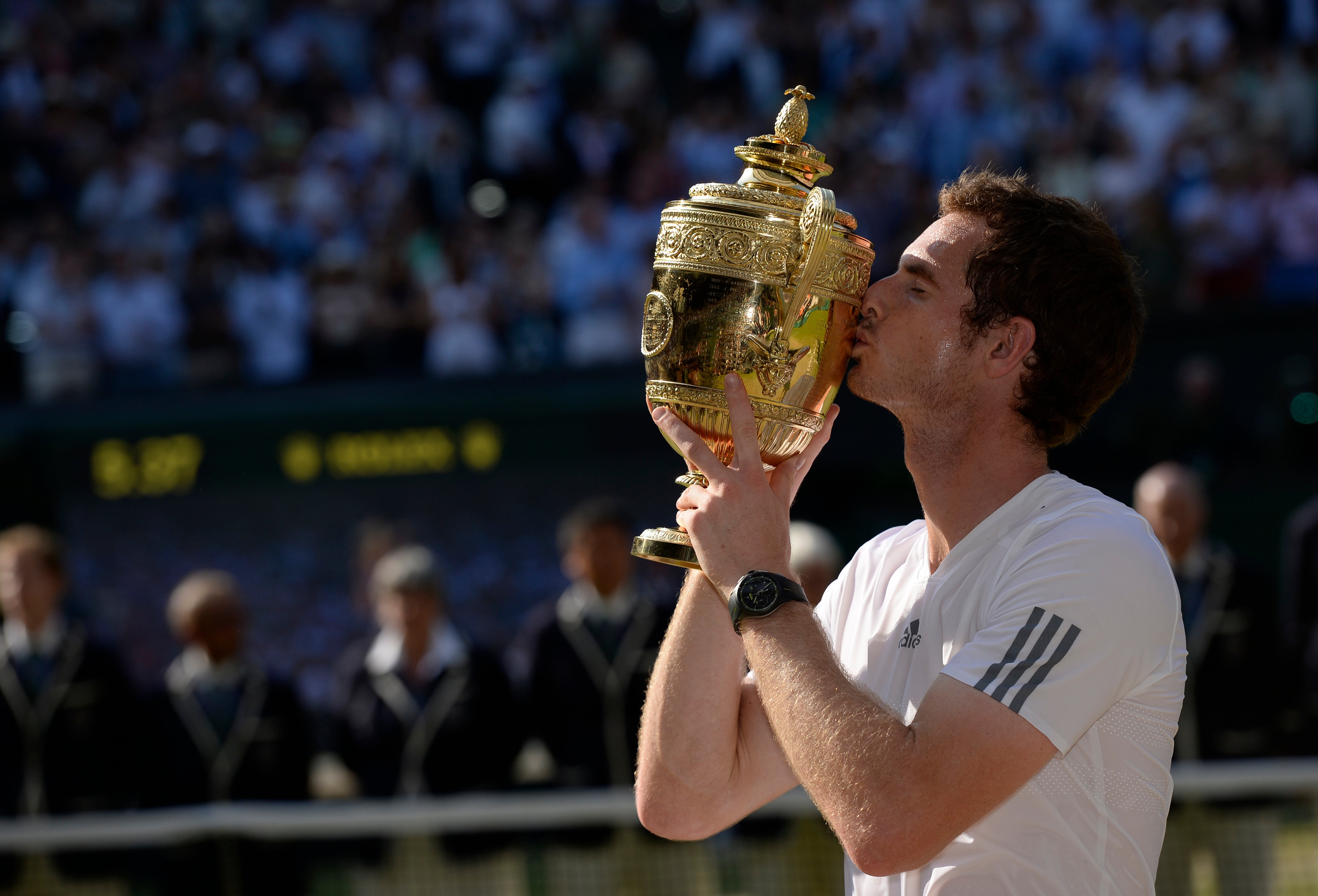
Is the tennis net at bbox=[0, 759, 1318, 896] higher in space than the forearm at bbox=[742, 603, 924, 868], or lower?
lower

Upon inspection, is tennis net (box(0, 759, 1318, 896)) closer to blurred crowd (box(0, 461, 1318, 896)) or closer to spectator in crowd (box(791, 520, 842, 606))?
spectator in crowd (box(791, 520, 842, 606))

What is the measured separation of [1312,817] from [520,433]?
6.71m

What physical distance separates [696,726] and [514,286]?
8955 mm

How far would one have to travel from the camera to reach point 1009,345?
2264 mm

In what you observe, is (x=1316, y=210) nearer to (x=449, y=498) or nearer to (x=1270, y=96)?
(x=1270, y=96)

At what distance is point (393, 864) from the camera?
4.69 metres

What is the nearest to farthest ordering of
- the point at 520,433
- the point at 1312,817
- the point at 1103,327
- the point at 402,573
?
the point at 1103,327 < the point at 1312,817 < the point at 402,573 < the point at 520,433

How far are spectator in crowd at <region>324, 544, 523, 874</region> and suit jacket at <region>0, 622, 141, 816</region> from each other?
92cm

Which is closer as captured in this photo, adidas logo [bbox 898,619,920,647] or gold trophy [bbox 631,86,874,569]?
adidas logo [bbox 898,619,920,647]

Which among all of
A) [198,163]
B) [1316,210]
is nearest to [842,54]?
[1316,210]

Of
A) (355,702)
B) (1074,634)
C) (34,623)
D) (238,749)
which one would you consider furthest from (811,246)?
(34,623)

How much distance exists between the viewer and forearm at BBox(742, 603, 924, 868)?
193 cm

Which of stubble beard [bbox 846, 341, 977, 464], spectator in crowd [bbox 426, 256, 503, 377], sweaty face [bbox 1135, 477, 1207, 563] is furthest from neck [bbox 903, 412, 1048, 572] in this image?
spectator in crowd [bbox 426, 256, 503, 377]

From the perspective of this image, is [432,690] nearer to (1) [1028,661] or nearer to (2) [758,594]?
(2) [758,594]
